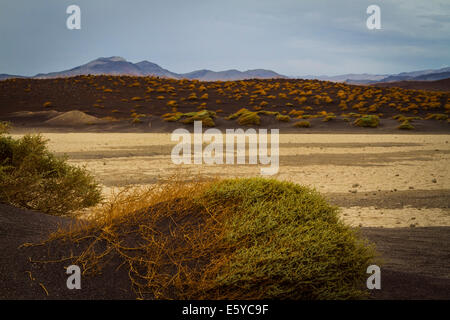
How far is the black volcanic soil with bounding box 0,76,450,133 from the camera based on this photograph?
34.4 m

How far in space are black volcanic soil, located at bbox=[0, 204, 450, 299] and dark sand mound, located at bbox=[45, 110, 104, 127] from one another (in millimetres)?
32448

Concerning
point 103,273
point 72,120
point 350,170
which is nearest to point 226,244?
point 103,273

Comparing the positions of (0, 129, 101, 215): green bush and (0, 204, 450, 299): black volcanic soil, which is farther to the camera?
(0, 129, 101, 215): green bush

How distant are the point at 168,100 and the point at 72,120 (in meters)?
15.9

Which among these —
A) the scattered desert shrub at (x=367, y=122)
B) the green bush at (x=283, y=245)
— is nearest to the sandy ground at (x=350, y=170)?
the green bush at (x=283, y=245)

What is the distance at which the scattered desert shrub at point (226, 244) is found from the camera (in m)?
3.49

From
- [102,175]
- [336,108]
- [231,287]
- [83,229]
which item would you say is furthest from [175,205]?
[336,108]

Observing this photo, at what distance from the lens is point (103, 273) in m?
3.83

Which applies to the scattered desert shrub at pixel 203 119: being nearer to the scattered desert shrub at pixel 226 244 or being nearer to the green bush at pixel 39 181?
the green bush at pixel 39 181

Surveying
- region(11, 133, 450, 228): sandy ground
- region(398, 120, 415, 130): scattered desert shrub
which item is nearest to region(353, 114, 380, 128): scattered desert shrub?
region(398, 120, 415, 130): scattered desert shrub

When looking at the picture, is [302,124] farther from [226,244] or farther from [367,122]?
[226,244]

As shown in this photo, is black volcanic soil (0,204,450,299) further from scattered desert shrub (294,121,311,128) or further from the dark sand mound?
the dark sand mound

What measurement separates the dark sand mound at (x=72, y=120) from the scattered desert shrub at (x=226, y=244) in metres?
34.3

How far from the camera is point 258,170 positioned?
1443 centimetres
